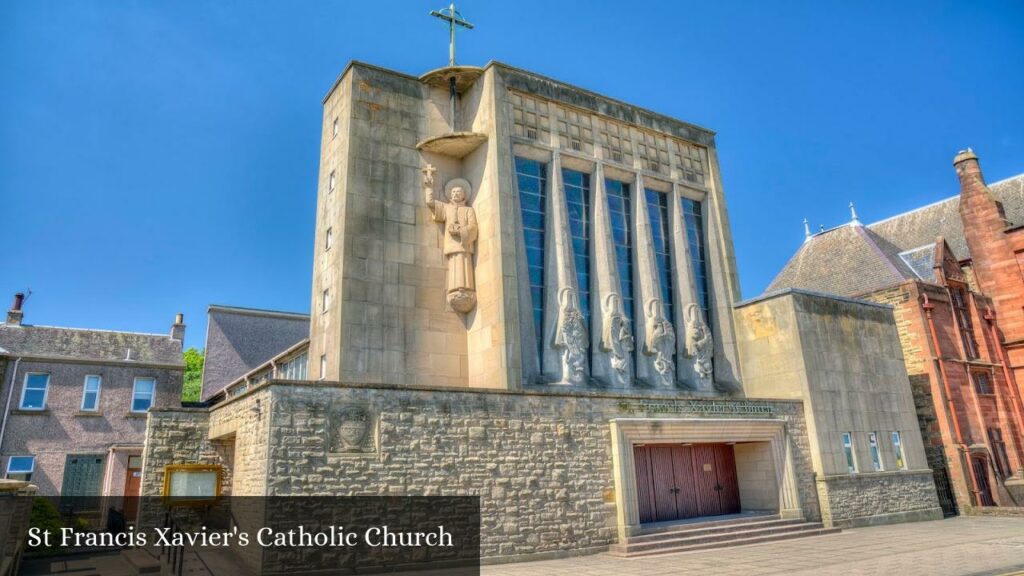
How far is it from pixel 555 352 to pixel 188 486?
10.1 m

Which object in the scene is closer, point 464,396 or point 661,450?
point 464,396

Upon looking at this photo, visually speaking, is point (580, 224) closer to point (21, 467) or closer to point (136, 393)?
point (136, 393)

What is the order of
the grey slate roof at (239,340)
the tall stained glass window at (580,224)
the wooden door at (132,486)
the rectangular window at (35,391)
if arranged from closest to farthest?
1. the tall stained glass window at (580,224)
2. the wooden door at (132,486)
3. the rectangular window at (35,391)
4. the grey slate roof at (239,340)

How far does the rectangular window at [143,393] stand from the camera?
2566 centimetres

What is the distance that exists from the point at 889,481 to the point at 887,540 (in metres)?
5.19

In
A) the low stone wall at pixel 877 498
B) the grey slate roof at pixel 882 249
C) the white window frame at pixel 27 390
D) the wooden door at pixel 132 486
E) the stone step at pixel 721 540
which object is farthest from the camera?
the grey slate roof at pixel 882 249

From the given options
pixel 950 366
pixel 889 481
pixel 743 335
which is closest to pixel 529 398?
pixel 743 335

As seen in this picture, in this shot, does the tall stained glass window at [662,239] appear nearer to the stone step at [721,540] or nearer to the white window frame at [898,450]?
the stone step at [721,540]

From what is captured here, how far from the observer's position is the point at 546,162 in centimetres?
1994

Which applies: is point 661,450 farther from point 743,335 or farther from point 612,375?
point 743,335

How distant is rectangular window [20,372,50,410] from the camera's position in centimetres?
2402

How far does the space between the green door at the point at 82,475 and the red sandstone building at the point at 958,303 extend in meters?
30.8

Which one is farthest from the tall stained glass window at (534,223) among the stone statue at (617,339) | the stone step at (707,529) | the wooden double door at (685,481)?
the stone step at (707,529)

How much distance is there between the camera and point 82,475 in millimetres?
23922
